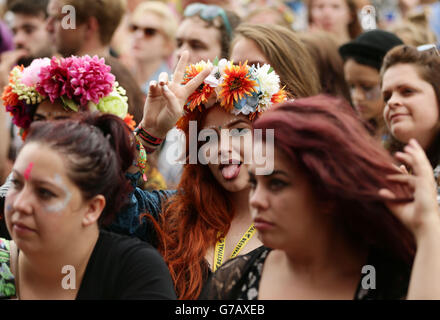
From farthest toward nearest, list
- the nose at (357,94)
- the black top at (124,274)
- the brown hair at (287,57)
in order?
the nose at (357,94)
the brown hair at (287,57)
the black top at (124,274)

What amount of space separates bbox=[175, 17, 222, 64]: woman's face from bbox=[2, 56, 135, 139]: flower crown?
197cm

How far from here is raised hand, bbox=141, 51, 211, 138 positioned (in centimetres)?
355

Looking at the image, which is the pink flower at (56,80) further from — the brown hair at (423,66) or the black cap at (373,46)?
the black cap at (373,46)

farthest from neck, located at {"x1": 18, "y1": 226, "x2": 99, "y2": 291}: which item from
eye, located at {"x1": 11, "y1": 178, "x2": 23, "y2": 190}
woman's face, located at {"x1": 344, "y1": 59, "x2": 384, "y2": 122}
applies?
woman's face, located at {"x1": 344, "y1": 59, "x2": 384, "y2": 122}

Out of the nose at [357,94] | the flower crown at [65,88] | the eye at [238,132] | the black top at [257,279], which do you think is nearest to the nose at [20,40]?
the flower crown at [65,88]

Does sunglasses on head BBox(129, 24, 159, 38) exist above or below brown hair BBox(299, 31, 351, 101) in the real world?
above

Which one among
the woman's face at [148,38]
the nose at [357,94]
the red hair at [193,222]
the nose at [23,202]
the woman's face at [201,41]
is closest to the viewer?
the nose at [23,202]

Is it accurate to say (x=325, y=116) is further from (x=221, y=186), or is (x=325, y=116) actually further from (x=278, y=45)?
(x=278, y=45)

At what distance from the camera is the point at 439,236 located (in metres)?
2.26

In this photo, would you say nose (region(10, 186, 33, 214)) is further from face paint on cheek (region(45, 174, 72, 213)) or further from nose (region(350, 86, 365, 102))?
nose (region(350, 86, 365, 102))

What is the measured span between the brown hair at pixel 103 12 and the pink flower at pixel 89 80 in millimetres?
1898

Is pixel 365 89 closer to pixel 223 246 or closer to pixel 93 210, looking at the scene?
pixel 223 246

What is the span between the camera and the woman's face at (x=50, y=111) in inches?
142

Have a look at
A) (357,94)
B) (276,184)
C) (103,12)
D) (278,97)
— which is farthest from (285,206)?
(103,12)
